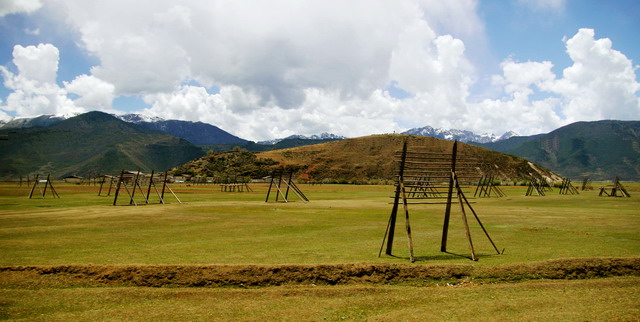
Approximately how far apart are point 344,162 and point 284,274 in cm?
13237

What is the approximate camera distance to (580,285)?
970 cm

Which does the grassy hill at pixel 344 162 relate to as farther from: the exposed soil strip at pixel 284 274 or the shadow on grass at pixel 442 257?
the exposed soil strip at pixel 284 274

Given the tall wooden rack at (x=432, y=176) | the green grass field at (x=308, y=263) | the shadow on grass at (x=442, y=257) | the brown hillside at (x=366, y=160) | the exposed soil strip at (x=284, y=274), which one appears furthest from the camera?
the brown hillside at (x=366, y=160)

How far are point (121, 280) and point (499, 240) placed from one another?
13.4 meters

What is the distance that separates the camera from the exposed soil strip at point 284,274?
982 centimetres

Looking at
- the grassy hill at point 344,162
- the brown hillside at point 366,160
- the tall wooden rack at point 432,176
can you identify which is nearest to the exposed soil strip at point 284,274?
the tall wooden rack at point 432,176

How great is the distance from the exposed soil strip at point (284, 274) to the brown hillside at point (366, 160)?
11169cm

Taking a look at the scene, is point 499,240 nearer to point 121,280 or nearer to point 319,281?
point 319,281

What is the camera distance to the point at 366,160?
143375 millimetres

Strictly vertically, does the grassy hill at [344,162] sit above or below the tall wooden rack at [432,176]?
above

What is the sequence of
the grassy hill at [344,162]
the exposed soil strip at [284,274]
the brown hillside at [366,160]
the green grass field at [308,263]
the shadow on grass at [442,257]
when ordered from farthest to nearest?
the brown hillside at [366,160] < the grassy hill at [344,162] < the shadow on grass at [442,257] < the exposed soil strip at [284,274] < the green grass field at [308,263]

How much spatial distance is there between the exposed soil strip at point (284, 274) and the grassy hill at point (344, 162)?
110578 mm

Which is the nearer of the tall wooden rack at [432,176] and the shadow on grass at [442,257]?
the shadow on grass at [442,257]

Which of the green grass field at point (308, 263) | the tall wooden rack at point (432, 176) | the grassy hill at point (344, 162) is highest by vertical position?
the grassy hill at point (344, 162)
